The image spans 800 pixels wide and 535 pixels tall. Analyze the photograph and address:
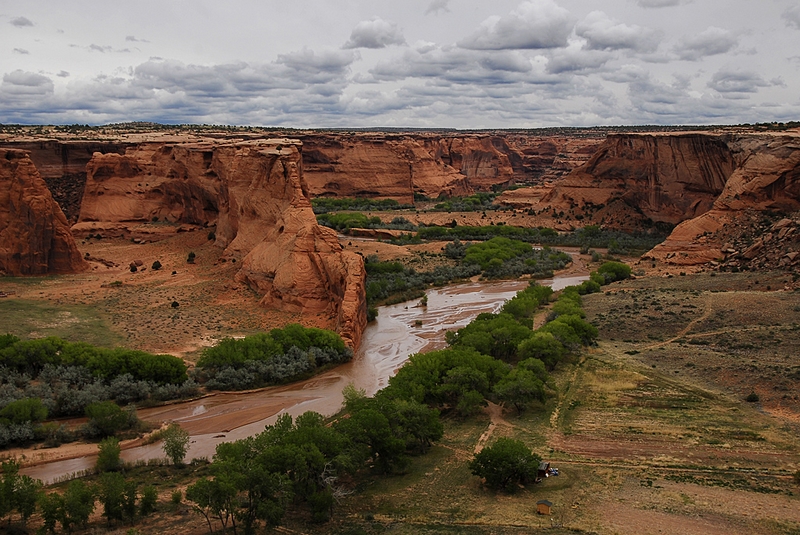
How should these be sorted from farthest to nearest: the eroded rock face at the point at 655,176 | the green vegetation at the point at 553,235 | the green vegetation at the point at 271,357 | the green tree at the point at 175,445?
the green vegetation at the point at 553,235 < the eroded rock face at the point at 655,176 < the green vegetation at the point at 271,357 < the green tree at the point at 175,445

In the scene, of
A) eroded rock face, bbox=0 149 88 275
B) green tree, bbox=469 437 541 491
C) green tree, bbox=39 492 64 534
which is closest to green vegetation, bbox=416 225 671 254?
eroded rock face, bbox=0 149 88 275

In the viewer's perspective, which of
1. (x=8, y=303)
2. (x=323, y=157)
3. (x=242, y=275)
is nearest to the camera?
(x=8, y=303)

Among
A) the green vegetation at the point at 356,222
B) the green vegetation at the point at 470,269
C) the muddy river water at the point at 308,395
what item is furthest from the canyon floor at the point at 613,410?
the green vegetation at the point at 356,222

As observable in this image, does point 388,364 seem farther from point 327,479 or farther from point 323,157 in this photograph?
point 323,157

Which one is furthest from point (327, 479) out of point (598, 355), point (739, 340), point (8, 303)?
point (8, 303)

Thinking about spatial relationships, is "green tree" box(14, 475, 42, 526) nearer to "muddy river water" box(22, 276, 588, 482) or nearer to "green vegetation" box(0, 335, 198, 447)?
"muddy river water" box(22, 276, 588, 482)

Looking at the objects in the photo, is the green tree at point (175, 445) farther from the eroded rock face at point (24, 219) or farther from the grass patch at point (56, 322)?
the eroded rock face at point (24, 219)
